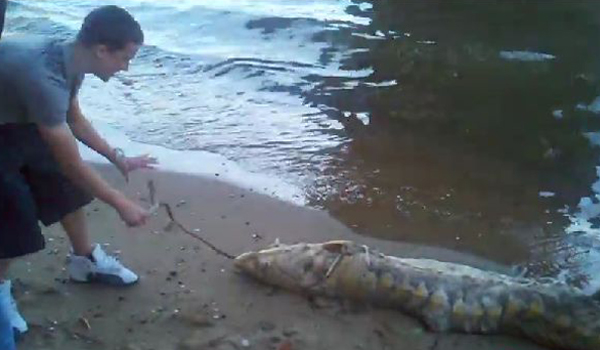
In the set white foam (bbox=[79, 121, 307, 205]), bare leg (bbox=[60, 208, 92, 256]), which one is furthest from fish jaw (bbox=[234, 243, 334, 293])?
white foam (bbox=[79, 121, 307, 205])

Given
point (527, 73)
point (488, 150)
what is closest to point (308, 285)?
point (488, 150)

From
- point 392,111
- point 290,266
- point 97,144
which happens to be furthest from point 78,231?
point 392,111

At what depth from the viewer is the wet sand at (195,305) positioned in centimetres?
458

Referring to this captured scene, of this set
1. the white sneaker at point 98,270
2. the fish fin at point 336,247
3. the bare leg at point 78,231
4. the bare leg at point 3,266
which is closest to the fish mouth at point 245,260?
the fish fin at point 336,247

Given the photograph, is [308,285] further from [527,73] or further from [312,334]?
[527,73]

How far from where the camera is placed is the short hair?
4070mm

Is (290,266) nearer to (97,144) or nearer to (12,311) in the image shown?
(97,144)

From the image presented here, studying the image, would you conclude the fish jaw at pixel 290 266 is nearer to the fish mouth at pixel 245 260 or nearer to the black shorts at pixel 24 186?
the fish mouth at pixel 245 260

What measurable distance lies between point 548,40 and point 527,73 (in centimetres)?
145

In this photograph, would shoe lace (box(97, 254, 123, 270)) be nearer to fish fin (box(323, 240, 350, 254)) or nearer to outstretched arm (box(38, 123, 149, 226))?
outstretched arm (box(38, 123, 149, 226))

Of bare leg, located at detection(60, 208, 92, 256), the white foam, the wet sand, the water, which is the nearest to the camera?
the wet sand

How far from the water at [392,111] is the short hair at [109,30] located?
2.48m

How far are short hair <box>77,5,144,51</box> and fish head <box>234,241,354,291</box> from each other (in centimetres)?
158

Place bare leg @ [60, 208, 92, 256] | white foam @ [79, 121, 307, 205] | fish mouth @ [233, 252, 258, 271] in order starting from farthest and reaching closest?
white foam @ [79, 121, 307, 205]
fish mouth @ [233, 252, 258, 271]
bare leg @ [60, 208, 92, 256]
